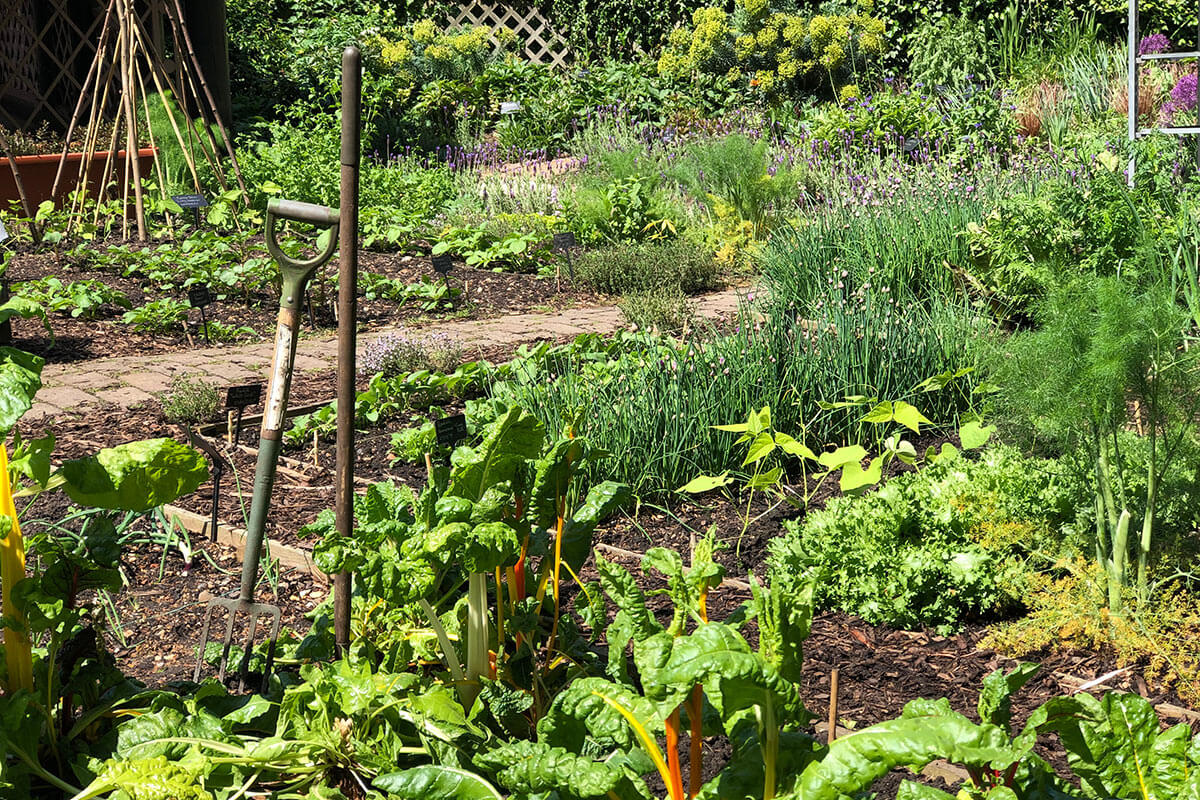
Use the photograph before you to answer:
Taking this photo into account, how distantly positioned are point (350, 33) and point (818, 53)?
576 cm

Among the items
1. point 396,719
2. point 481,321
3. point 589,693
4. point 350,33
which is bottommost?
point 481,321

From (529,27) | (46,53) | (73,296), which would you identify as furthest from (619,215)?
(529,27)

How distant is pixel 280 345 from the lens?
207 centimetres

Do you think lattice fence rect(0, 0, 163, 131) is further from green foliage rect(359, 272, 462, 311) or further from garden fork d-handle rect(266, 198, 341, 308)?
garden fork d-handle rect(266, 198, 341, 308)

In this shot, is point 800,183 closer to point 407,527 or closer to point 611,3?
point 407,527

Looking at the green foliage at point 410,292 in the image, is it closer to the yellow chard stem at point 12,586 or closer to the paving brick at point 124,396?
the paving brick at point 124,396

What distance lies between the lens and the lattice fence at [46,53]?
1105 cm

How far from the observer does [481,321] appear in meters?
6.41

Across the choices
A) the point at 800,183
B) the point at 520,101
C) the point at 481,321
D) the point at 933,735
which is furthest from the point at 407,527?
the point at 520,101

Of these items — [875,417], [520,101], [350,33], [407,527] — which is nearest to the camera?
[407,527]

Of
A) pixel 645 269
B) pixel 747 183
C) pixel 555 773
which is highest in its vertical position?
pixel 555 773

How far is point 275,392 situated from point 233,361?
3559mm

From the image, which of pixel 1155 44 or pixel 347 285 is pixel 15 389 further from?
pixel 1155 44

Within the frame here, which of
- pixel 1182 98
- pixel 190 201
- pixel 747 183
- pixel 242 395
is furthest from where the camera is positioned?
pixel 1182 98
